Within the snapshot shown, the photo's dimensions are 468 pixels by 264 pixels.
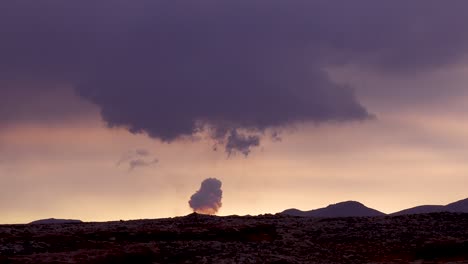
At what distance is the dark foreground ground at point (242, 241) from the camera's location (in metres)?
29.8

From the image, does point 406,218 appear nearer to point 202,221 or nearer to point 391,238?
point 391,238

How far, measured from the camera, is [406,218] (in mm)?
42156

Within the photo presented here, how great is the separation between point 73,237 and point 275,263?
35.1ft

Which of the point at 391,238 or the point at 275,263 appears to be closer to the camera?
the point at 275,263

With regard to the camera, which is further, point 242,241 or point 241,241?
point 242,241

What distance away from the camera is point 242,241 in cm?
3484

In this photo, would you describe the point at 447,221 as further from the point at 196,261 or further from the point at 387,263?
the point at 196,261

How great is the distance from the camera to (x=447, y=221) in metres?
40.8

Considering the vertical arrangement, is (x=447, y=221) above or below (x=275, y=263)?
above

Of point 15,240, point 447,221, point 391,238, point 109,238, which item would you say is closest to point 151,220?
point 109,238

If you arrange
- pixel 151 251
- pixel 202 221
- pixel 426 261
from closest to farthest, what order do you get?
pixel 151 251 < pixel 426 261 < pixel 202 221

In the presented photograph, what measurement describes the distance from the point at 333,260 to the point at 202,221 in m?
9.78

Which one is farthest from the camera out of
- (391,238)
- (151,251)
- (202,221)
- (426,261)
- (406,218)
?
(406,218)

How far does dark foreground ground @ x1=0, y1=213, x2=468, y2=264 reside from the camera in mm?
29797
